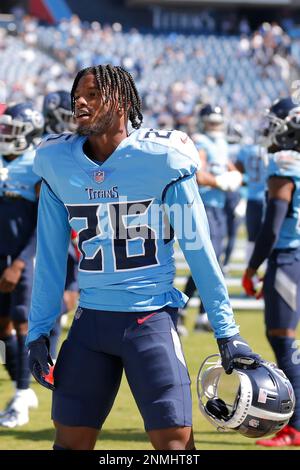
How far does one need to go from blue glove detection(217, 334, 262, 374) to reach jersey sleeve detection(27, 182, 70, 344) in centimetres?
68

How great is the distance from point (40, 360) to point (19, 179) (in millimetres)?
2556

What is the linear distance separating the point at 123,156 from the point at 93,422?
91 centimetres

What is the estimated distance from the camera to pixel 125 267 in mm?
3320

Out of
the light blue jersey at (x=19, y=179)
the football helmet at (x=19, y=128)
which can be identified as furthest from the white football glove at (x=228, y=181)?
the light blue jersey at (x=19, y=179)

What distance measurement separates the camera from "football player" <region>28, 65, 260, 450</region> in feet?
10.6

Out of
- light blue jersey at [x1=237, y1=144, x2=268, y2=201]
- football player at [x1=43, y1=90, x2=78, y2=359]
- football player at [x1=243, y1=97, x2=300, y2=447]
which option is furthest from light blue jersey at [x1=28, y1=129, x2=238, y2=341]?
light blue jersey at [x1=237, y1=144, x2=268, y2=201]

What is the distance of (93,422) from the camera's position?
3326 mm

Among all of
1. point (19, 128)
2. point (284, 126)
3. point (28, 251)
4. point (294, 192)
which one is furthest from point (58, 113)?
point (294, 192)

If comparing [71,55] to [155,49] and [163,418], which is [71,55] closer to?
[155,49]

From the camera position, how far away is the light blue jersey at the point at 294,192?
17.2 ft

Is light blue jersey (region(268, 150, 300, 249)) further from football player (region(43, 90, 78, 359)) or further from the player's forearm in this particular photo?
football player (region(43, 90, 78, 359))

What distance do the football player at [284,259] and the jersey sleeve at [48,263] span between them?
1.93m
